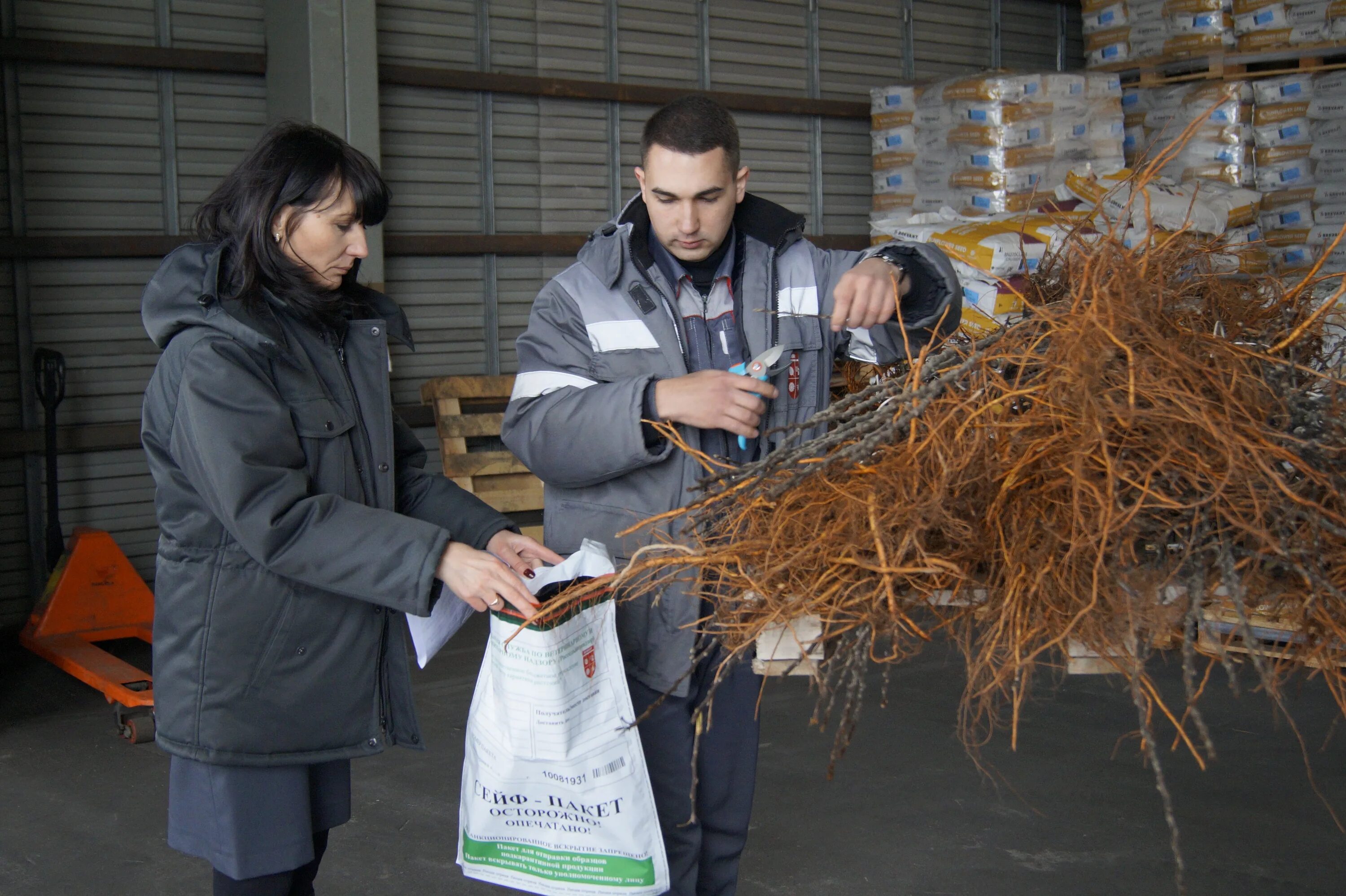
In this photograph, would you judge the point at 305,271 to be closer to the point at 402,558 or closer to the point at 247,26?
the point at 402,558

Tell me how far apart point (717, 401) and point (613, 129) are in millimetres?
4487

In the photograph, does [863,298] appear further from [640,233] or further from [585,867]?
[585,867]

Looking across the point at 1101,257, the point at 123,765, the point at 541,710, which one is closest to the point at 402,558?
the point at 541,710

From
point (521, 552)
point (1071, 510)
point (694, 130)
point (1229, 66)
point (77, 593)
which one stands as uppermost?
point (1229, 66)

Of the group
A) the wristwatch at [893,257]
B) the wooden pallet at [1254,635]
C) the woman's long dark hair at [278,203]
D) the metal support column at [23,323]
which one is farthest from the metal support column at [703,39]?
the wooden pallet at [1254,635]

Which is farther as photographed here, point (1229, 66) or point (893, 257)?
point (1229, 66)

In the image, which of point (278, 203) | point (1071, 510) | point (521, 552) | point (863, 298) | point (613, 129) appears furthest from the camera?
point (613, 129)

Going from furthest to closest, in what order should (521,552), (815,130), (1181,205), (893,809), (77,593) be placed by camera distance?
(815,130) < (1181,205) < (77,593) < (893,809) < (521,552)

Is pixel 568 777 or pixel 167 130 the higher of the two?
pixel 167 130

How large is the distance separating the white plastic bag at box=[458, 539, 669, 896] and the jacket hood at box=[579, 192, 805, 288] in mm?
527

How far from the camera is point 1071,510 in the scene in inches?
45.2

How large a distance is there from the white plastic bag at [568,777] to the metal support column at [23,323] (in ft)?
12.6

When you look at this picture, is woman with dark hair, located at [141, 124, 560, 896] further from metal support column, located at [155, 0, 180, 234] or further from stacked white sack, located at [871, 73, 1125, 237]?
stacked white sack, located at [871, 73, 1125, 237]

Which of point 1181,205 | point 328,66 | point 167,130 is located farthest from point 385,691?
point 167,130
